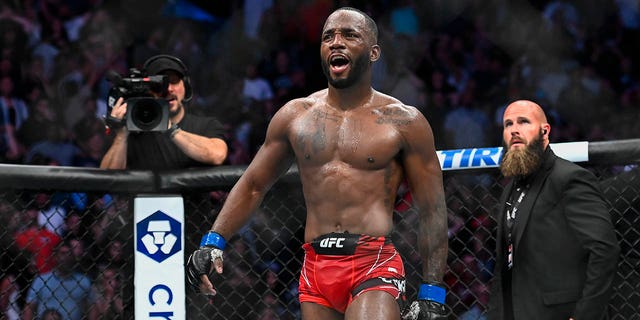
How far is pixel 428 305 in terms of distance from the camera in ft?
9.28

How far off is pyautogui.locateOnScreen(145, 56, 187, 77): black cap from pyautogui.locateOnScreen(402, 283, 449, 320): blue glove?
5.10ft

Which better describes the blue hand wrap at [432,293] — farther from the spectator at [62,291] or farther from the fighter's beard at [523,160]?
the spectator at [62,291]

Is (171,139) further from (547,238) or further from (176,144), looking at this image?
(547,238)

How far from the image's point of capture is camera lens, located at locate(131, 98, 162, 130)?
3.45 m

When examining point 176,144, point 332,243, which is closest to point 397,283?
point 332,243

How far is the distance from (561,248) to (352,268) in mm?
732

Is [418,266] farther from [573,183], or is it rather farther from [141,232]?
[141,232]

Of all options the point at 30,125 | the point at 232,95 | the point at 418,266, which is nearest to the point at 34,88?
the point at 30,125

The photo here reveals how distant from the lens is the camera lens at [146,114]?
3451mm

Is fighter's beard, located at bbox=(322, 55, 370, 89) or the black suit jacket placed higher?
fighter's beard, located at bbox=(322, 55, 370, 89)

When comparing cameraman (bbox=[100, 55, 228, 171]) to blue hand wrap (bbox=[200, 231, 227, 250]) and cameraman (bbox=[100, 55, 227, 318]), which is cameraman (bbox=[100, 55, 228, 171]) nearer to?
cameraman (bbox=[100, 55, 227, 318])

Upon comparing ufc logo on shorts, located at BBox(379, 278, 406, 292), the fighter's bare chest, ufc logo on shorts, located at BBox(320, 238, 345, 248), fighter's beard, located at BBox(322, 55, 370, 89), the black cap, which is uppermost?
the black cap

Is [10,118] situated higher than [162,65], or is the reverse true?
[10,118]

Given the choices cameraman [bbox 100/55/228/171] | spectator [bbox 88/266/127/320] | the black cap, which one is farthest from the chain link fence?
the black cap
